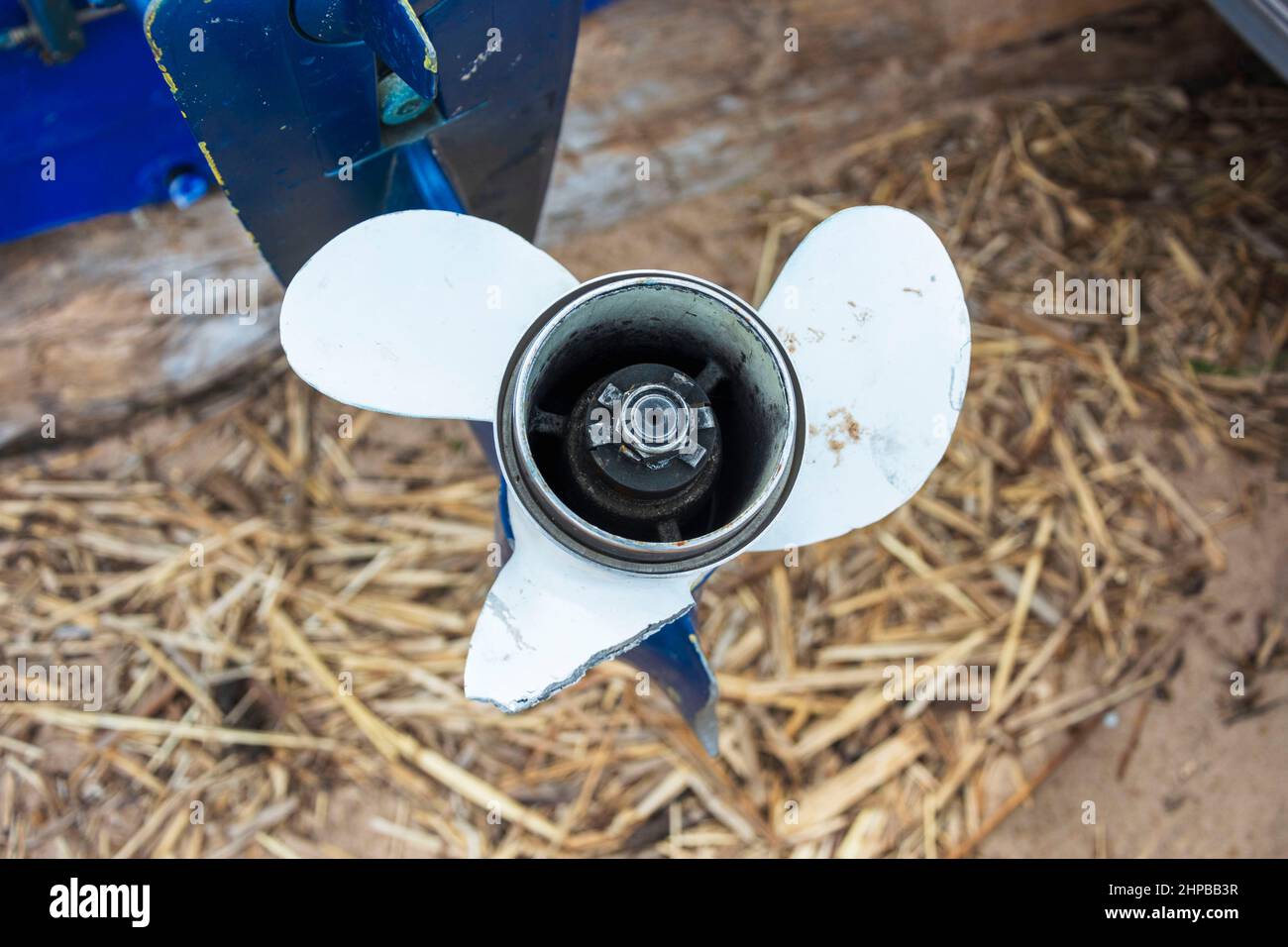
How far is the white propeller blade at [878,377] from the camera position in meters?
1.77

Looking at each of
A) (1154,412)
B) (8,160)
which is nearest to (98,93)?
(8,160)

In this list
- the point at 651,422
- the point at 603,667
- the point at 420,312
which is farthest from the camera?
the point at 603,667

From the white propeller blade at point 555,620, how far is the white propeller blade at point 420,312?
0.28 m

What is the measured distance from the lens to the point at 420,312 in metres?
1.71

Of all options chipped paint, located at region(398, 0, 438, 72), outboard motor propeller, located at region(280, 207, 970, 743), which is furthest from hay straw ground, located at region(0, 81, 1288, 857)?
chipped paint, located at region(398, 0, 438, 72)

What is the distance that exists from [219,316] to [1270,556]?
11.1 feet

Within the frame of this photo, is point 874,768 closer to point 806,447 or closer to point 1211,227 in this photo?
point 806,447

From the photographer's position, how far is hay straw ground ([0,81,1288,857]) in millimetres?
2984

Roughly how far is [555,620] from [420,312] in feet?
1.83

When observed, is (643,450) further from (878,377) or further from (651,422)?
(878,377)

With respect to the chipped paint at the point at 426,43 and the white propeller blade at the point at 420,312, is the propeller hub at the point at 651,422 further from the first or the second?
the chipped paint at the point at 426,43

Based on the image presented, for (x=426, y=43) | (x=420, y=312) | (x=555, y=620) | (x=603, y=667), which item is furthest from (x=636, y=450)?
(x=603, y=667)

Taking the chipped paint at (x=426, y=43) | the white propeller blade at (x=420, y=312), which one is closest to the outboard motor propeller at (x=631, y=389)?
the white propeller blade at (x=420, y=312)

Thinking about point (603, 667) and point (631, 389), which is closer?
point (631, 389)
